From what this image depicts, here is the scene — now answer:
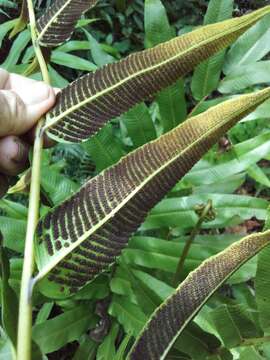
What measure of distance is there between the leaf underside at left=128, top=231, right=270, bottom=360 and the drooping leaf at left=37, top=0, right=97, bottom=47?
379mm

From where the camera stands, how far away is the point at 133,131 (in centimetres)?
121

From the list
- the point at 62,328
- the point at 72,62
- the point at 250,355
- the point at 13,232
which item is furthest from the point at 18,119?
the point at 72,62

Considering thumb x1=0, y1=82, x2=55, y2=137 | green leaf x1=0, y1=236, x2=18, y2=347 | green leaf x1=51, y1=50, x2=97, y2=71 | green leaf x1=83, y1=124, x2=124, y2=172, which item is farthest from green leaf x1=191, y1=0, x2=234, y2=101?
green leaf x1=0, y1=236, x2=18, y2=347

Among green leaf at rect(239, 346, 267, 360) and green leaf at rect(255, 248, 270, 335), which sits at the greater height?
green leaf at rect(255, 248, 270, 335)

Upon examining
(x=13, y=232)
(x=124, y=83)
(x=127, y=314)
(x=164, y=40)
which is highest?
(x=124, y=83)

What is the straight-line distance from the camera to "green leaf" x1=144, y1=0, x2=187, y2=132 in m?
1.19

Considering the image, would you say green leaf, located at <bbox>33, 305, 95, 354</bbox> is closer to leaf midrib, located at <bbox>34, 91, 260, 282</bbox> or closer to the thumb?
the thumb

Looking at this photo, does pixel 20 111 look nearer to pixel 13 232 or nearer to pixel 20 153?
pixel 20 153

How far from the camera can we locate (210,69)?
1230mm

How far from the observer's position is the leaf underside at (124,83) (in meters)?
0.54

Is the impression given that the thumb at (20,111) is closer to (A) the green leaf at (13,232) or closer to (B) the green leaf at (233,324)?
(B) the green leaf at (233,324)

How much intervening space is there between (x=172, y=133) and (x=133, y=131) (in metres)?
0.74

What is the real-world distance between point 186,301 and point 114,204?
0.10 m

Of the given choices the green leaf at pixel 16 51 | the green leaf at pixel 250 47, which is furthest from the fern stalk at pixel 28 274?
the green leaf at pixel 16 51
